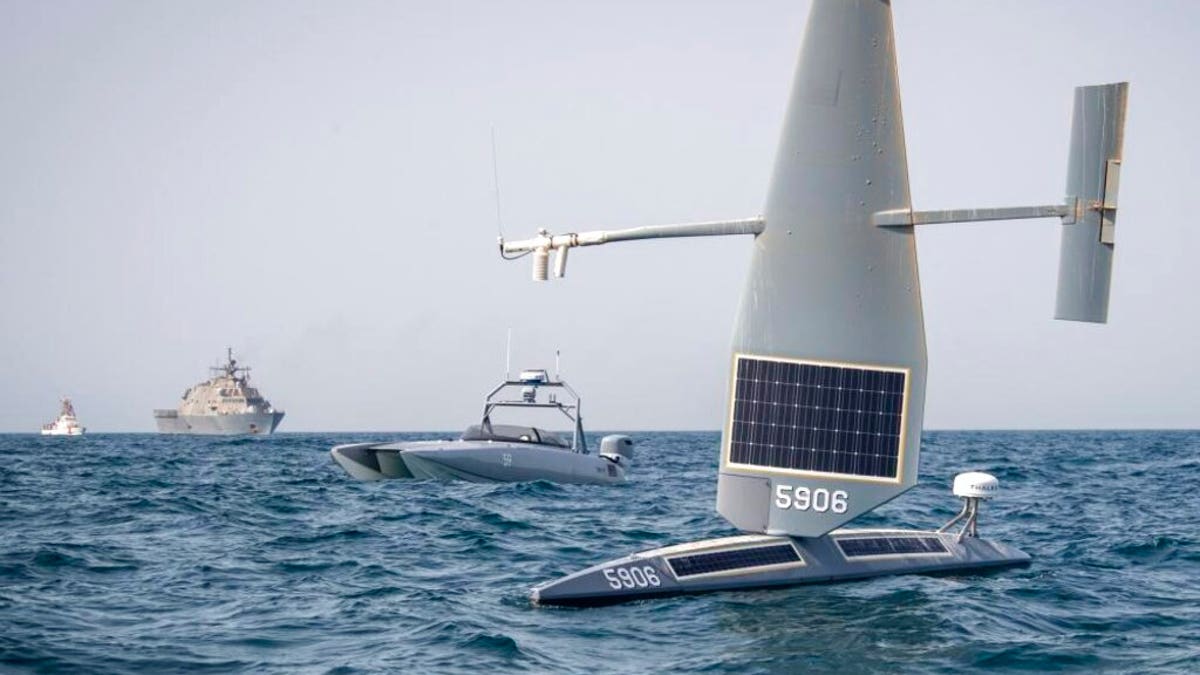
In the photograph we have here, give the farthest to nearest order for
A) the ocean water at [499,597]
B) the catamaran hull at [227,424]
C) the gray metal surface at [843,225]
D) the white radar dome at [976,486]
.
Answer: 1. the catamaran hull at [227,424]
2. the white radar dome at [976,486]
3. the gray metal surface at [843,225]
4. the ocean water at [499,597]

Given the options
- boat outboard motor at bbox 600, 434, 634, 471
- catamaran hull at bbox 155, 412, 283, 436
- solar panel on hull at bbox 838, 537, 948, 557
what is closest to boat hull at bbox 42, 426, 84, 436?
catamaran hull at bbox 155, 412, 283, 436

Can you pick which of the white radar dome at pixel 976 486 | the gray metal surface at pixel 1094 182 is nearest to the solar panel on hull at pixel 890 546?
the white radar dome at pixel 976 486

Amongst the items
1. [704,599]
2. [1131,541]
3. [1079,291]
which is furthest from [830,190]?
[1131,541]

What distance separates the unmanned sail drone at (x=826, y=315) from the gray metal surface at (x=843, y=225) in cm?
1

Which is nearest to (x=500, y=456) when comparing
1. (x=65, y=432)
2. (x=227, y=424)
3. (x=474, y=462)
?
(x=474, y=462)

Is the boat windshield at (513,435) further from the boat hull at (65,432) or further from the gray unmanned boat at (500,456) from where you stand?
the boat hull at (65,432)

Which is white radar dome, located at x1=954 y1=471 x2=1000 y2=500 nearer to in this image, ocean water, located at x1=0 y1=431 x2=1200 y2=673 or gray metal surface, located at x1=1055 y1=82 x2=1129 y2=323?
ocean water, located at x1=0 y1=431 x2=1200 y2=673

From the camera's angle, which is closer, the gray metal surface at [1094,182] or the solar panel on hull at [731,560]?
the gray metal surface at [1094,182]

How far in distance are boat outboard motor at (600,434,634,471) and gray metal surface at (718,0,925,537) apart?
67.8 feet

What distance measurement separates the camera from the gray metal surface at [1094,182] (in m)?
15.2

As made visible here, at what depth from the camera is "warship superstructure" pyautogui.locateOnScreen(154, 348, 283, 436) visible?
119 m

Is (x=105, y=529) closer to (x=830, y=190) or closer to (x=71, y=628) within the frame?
(x=71, y=628)

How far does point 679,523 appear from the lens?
2503 cm

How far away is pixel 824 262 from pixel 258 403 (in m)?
110
